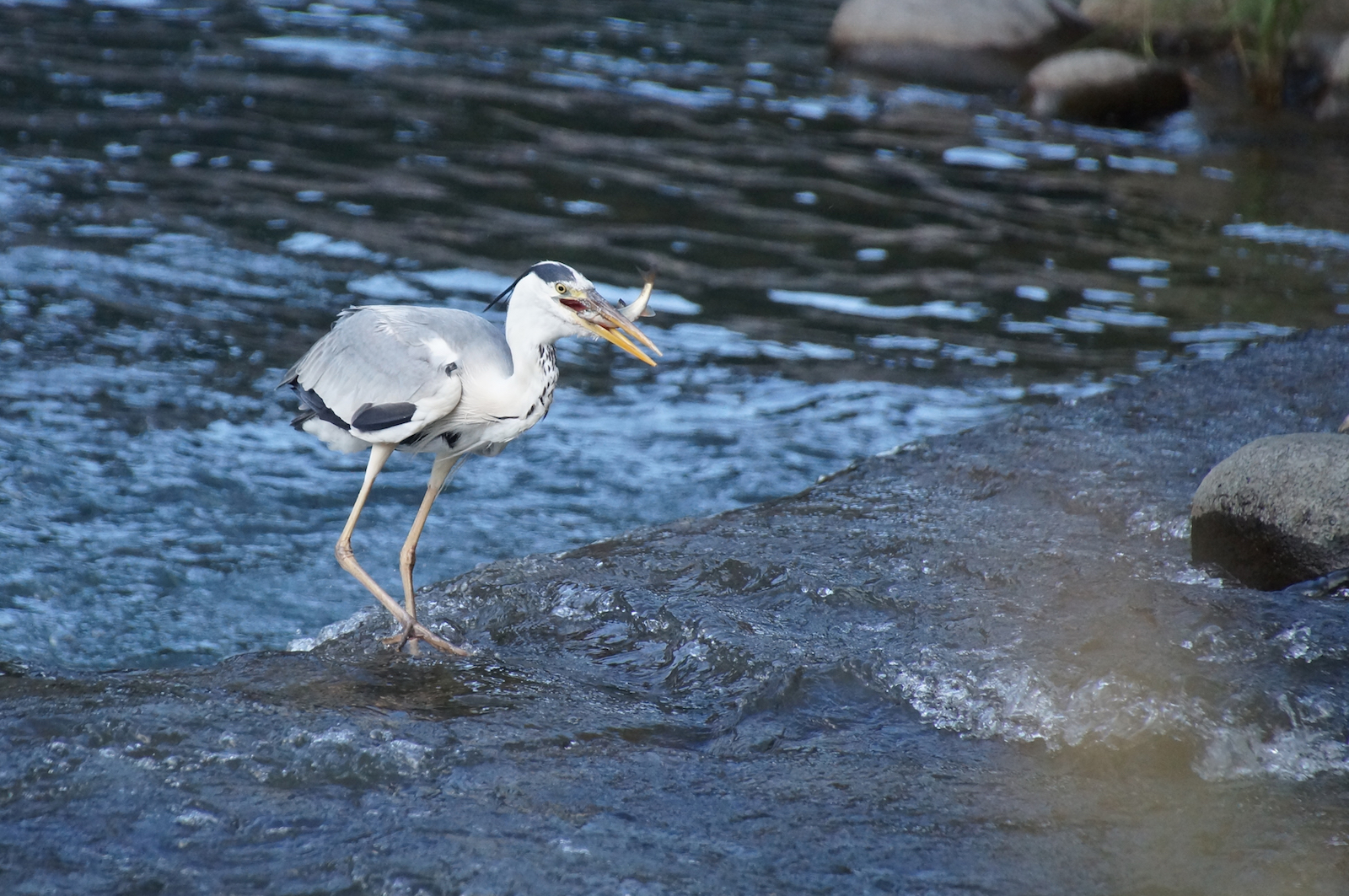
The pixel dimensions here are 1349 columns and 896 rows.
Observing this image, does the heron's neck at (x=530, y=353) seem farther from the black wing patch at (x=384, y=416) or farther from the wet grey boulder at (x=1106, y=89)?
the wet grey boulder at (x=1106, y=89)

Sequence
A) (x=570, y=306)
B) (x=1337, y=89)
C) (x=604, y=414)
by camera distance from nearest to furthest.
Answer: (x=570, y=306), (x=604, y=414), (x=1337, y=89)

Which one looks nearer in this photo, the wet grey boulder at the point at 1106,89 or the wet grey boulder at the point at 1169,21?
the wet grey boulder at the point at 1106,89

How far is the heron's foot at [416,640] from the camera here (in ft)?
15.0

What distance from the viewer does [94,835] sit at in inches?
121

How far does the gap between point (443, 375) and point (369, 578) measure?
770mm

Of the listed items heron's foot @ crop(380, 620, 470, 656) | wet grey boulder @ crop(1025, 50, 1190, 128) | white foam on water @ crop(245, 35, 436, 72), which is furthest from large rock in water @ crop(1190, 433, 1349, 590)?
white foam on water @ crop(245, 35, 436, 72)

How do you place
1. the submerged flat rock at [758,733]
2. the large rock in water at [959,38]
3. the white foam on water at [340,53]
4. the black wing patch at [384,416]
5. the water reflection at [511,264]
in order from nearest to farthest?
the submerged flat rock at [758,733], the black wing patch at [384,416], the water reflection at [511,264], the white foam on water at [340,53], the large rock in water at [959,38]

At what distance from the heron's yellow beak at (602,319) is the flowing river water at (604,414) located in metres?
0.94

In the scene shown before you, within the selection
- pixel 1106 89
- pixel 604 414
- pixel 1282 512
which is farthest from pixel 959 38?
pixel 1282 512

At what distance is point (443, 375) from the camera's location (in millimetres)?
4520

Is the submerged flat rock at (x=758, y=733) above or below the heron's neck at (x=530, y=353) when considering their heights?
below

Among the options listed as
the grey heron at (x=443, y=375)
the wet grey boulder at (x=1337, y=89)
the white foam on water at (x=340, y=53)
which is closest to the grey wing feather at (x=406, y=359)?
the grey heron at (x=443, y=375)

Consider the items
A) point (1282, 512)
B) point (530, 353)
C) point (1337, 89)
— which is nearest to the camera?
point (530, 353)

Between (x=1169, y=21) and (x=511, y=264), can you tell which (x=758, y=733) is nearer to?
(x=511, y=264)
